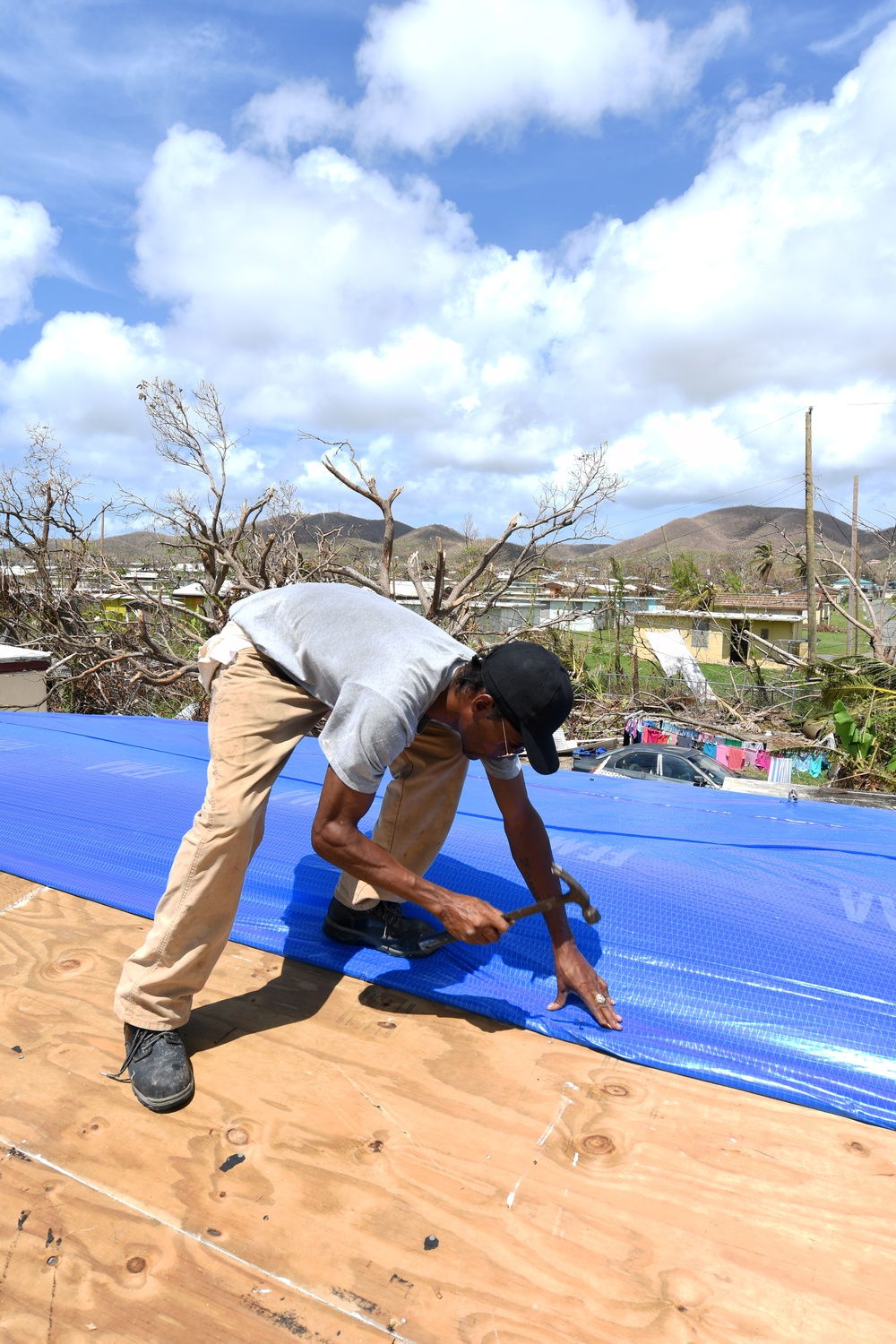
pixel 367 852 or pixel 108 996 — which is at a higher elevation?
pixel 367 852

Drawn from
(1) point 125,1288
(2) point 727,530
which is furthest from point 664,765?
(2) point 727,530

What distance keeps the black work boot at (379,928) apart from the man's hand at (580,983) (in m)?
0.33

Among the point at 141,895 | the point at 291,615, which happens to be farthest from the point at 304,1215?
the point at 141,895

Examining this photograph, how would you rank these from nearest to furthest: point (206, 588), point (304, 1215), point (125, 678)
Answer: point (304, 1215), point (206, 588), point (125, 678)

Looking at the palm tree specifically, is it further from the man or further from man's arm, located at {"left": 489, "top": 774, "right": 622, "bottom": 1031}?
the man

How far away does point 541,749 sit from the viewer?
1373 millimetres

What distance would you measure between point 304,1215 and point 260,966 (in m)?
0.71

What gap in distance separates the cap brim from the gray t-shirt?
0.50 feet

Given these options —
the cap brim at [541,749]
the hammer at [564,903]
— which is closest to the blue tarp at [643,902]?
the hammer at [564,903]

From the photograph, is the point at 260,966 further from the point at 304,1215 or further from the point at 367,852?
the point at 304,1215

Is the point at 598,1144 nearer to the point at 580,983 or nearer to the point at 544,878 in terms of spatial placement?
the point at 580,983

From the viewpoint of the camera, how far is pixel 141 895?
1.98m

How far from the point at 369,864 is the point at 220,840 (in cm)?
26

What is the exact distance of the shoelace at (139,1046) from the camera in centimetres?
134
